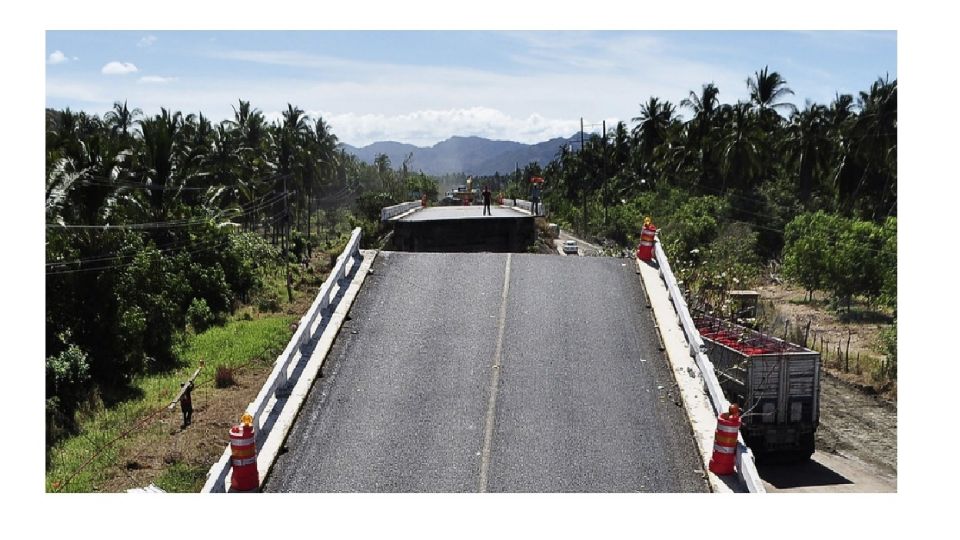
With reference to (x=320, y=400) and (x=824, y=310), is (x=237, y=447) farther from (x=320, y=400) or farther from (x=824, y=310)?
(x=824, y=310)

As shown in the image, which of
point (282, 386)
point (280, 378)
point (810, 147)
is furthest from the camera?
point (810, 147)

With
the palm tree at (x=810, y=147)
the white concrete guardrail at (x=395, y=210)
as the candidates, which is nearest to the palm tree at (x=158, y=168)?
the white concrete guardrail at (x=395, y=210)

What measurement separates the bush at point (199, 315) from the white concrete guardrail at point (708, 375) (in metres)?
19.3

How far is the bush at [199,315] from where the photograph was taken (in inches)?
1244

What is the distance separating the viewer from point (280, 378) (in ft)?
43.3

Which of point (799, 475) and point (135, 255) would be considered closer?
point (799, 475)

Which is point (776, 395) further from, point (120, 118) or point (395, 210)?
point (120, 118)

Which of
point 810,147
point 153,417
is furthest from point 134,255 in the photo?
point 810,147

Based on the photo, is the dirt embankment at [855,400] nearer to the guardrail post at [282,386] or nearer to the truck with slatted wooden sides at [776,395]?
the truck with slatted wooden sides at [776,395]

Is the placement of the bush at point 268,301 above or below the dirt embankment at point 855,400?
above

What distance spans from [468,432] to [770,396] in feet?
43.7

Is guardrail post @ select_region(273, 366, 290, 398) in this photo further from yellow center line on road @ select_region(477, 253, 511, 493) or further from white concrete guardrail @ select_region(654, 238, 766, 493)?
white concrete guardrail @ select_region(654, 238, 766, 493)

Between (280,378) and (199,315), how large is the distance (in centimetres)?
2020

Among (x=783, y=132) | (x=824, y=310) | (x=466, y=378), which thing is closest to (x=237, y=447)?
(x=466, y=378)
